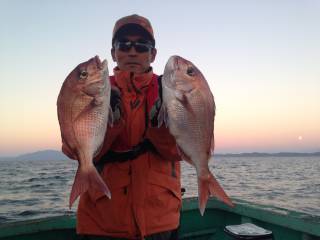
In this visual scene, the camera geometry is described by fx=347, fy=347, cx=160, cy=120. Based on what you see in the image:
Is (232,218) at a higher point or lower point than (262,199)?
higher

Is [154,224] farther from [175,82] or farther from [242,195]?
[242,195]

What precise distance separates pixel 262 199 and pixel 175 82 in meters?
18.0

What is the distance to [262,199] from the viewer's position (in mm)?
19094

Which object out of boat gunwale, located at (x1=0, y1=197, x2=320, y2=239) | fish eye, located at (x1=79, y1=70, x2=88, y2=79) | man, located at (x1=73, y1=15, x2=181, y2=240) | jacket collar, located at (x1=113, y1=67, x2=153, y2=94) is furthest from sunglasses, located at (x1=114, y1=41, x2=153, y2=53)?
boat gunwale, located at (x1=0, y1=197, x2=320, y2=239)

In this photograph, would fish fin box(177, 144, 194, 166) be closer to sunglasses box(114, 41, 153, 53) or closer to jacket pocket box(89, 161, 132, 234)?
jacket pocket box(89, 161, 132, 234)

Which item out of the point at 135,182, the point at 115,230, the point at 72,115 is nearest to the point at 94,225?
the point at 115,230

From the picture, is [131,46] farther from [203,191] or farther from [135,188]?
[203,191]

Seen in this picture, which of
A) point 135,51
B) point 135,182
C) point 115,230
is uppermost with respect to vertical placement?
point 135,51

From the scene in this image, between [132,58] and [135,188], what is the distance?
1173 mm

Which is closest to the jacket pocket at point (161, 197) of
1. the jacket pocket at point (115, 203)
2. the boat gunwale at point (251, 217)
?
the jacket pocket at point (115, 203)

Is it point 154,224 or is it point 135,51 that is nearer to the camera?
point 154,224

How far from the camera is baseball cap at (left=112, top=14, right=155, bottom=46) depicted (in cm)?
319

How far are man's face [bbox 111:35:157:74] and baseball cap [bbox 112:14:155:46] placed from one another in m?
0.06

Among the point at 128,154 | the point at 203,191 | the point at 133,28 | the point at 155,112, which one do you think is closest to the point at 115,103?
the point at 155,112
